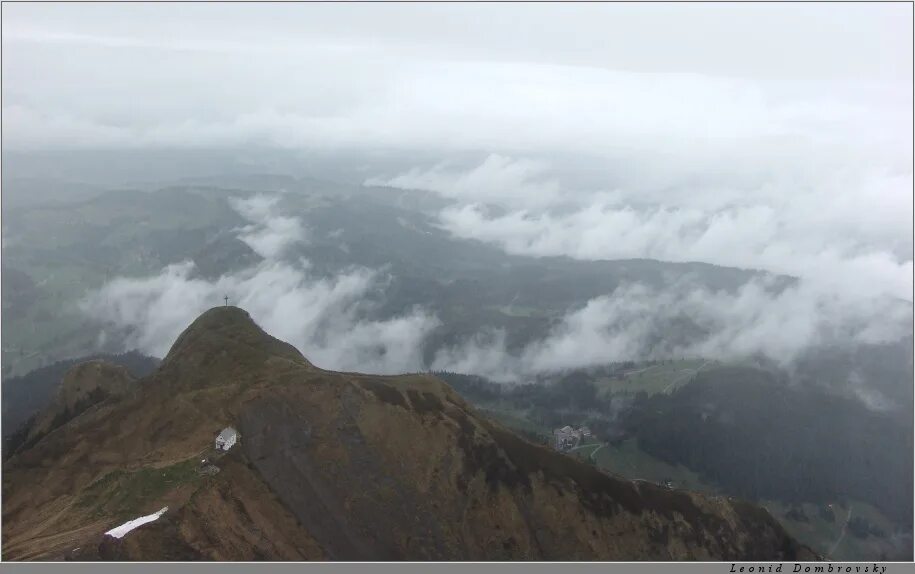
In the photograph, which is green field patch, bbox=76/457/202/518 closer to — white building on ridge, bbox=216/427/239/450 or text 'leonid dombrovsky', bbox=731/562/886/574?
white building on ridge, bbox=216/427/239/450

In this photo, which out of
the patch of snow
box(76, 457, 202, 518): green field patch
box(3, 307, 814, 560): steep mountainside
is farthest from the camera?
box(3, 307, 814, 560): steep mountainside

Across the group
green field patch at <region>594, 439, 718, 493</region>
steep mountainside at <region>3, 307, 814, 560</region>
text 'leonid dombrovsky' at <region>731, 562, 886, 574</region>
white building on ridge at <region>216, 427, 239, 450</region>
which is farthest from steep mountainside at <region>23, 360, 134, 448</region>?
green field patch at <region>594, 439, 718, 493</region>

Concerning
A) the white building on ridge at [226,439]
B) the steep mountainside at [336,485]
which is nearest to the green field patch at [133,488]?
the steep mountainside at [336,485]

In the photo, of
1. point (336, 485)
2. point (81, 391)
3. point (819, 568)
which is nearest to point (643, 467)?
point (819, 568)

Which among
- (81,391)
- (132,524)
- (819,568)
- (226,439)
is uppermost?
(132,524)

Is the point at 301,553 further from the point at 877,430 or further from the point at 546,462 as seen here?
the point at 877,430

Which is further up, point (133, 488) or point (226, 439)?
point (226, 439)

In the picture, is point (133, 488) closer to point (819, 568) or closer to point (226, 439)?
point (226, 439)
